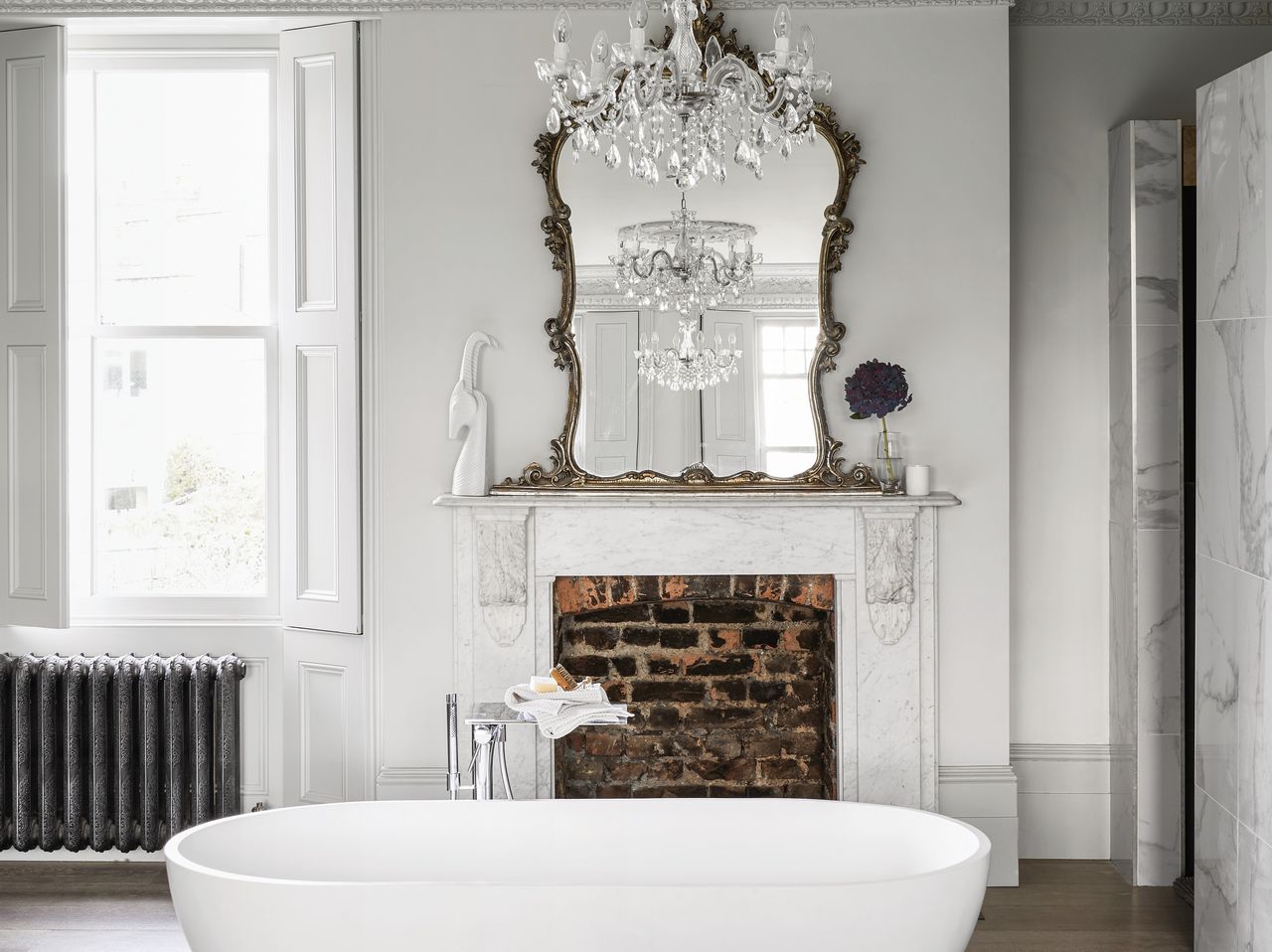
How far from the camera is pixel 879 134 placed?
3.39m

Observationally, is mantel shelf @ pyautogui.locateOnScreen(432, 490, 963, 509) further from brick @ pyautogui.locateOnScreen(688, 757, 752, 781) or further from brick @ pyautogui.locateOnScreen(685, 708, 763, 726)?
brick @ pyautogui.locateOnScreen(688, 757, 752, 781)

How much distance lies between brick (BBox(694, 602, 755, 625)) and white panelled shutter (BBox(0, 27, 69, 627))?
6.87 ft

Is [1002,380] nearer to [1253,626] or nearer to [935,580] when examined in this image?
[935,580]

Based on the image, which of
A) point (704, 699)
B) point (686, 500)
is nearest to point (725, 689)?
point (704, 699)

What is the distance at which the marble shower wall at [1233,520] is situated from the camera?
2.52 meters

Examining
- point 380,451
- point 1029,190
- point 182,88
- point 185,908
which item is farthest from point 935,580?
point 182,88

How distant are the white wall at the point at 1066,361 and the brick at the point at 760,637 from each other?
2.70ft

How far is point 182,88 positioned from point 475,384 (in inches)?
61.0

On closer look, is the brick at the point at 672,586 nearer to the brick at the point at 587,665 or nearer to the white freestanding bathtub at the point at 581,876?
the brick at the point at 587,665

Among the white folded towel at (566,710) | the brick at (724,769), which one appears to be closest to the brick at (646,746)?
the brick at (724,769)

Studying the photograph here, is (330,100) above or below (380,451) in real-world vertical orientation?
above

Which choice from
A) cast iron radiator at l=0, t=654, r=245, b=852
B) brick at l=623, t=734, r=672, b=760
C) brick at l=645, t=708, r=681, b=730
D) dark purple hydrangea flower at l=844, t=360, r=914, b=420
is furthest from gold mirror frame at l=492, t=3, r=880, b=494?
cast iron radiator at l=0, t=654, r=245, b=852

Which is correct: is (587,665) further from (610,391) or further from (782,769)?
(610,391)

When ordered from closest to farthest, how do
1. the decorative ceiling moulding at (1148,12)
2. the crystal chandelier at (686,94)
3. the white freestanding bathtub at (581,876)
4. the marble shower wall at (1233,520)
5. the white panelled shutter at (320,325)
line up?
the crystal chandelier at (686,94)
the white freestanding bathtub at (581,876)
the marble shower wall at (1233,520)
the white panelled shutter at (320,325)
the decorative ceiling moulding at (1148,12)
